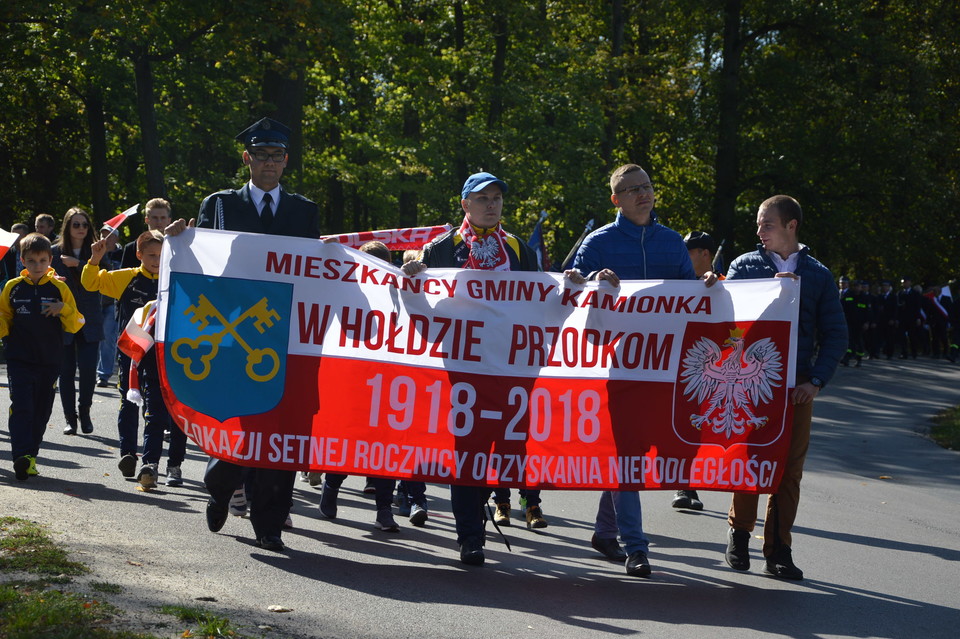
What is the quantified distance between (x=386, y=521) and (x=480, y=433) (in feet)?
4.78

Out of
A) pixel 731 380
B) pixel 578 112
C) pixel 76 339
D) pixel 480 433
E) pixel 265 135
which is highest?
pixel 578 112

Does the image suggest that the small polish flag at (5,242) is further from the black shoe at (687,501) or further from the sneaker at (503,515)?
the black shoe at (687,501)

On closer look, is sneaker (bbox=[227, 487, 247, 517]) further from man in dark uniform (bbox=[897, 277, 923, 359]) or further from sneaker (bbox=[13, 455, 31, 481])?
man in dark uniform (bbox=[897, 277, 923, 359])

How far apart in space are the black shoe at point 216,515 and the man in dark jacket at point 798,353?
9.85ft

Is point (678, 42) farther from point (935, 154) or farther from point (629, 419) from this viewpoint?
point (629, 419)

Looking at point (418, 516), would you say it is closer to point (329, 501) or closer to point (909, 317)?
point (329, 501)

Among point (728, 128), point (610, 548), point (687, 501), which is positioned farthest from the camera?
point (728, 128)

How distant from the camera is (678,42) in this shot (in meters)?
42.1

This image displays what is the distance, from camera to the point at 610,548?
7.63m

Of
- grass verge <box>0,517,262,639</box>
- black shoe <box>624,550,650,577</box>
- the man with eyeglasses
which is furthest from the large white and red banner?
grass verge <box>0,517,262,639</box>

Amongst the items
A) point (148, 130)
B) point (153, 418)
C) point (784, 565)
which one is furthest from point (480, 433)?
point (148, 130)

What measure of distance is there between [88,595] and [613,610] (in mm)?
2481

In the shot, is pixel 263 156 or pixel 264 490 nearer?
pixel 264 490

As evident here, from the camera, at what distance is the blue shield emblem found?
6.88 meters
